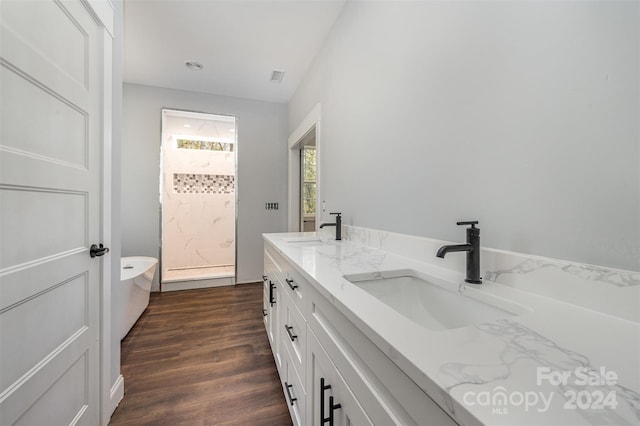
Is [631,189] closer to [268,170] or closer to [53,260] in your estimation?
[53,260]

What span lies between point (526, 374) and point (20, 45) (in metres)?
1.46

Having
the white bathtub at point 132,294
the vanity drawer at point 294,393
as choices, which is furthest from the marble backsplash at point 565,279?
the white bathtub at point 132,294

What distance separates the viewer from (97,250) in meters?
1.12

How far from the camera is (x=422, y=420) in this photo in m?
0.38

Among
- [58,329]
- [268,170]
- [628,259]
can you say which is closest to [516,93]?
[628,259]

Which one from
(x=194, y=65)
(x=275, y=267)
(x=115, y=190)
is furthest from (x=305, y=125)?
(x=115, y=190)

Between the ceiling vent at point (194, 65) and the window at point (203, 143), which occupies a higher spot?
the ceiling vent at point (194, 65)

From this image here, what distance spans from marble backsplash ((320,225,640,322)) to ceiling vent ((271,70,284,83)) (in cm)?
265

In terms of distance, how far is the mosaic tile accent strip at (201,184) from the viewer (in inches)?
162

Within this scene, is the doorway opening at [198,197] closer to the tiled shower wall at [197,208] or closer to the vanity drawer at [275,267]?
the tiled shower wall at [197,208]

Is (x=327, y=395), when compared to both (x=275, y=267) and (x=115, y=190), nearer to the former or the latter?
(x=275, y=267)

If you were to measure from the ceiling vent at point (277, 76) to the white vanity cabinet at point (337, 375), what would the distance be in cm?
241

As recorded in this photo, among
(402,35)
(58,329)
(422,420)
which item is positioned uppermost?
(402,35)

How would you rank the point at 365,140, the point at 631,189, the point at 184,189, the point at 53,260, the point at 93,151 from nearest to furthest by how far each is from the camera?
the point at 631,189, the point at 53,260, the point at 93,151, the point at 365,140, the point at 184,189
